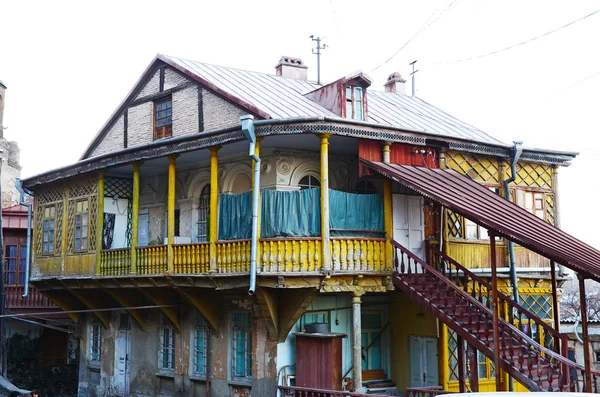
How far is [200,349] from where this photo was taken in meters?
17.8

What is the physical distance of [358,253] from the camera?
14211 mm

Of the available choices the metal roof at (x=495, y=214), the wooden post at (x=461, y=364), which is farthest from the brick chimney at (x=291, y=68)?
the wooden post at (x=461, y=364)

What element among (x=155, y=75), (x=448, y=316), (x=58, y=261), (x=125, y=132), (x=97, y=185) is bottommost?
(x=448, y=316)

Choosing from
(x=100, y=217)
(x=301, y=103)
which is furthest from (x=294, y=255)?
(x=100, y=217)

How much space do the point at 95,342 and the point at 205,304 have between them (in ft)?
23.1

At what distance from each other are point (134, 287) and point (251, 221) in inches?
176

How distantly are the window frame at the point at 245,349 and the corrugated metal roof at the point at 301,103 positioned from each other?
15.9 ft

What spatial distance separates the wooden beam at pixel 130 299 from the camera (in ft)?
62.0

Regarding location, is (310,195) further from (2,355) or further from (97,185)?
(2,355)

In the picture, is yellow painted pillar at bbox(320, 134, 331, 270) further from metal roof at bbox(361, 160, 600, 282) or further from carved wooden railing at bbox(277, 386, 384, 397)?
carved wooden railing at bbox(277, 386, 384, 397)

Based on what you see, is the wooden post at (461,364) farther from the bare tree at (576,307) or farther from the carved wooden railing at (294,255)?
the bare tree at (576,307)

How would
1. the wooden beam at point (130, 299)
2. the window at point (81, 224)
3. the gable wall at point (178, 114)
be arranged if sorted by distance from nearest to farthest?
the gable wall at point (178, 114) < the wooden beam at point (130, 299) < the window at point (81, 224)

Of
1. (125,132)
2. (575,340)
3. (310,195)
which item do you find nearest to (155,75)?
(125,132)

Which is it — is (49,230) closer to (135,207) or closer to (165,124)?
(135,207)
